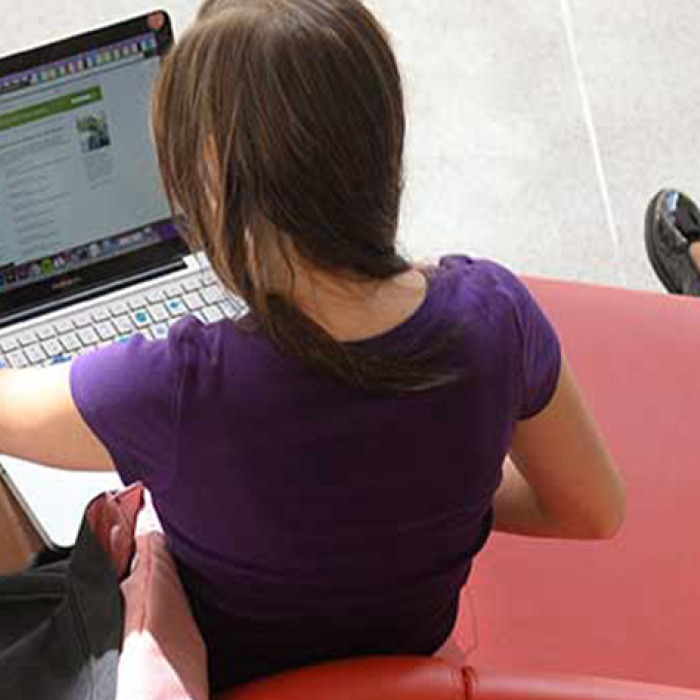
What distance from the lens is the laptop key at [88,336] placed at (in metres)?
1.53

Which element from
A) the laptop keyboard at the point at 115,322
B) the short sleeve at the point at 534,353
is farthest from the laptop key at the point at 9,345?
the short sleeve at the point at 534,353

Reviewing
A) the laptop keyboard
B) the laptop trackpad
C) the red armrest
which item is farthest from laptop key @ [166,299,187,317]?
the red armrest

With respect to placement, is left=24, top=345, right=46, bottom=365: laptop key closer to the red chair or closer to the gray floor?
the red chair

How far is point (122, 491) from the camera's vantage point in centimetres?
124

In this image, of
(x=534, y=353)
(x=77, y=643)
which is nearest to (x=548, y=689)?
(x=534, y=353)

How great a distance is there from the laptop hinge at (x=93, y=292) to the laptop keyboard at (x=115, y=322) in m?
0.01

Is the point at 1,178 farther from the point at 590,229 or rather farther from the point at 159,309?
the point at 590,229

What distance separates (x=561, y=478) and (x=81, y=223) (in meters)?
0.57

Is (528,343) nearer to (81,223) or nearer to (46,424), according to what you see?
(46,424)

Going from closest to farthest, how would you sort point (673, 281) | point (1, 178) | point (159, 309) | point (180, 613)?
point (180, 613)
point (1, 178)
point (159, 309)
point (673, 281)

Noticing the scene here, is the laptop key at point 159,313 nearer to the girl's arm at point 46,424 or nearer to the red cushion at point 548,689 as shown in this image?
the girl's arm at point 46,424

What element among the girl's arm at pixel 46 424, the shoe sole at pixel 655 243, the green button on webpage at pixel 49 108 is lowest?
the shoe sole at pixel 655 243

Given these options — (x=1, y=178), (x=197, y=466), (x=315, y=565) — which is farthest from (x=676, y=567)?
(x=1, y=178)

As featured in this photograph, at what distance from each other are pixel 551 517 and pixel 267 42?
548mm
